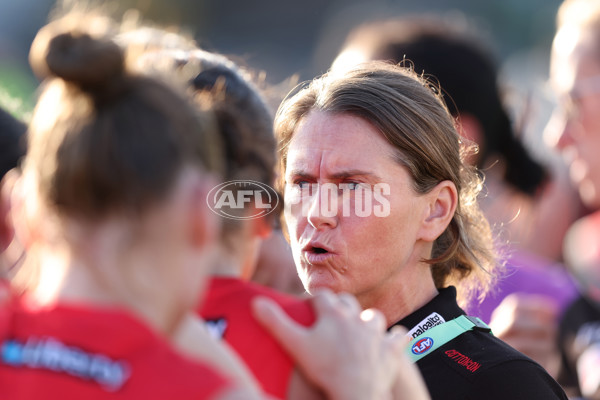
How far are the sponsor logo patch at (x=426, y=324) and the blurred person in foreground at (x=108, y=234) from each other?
4.26 feet

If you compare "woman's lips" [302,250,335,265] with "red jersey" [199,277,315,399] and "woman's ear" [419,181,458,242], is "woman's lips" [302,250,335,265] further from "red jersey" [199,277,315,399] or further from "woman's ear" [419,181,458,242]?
"red jersey" [199,277,315,399]

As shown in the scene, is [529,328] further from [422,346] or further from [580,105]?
[580,105]

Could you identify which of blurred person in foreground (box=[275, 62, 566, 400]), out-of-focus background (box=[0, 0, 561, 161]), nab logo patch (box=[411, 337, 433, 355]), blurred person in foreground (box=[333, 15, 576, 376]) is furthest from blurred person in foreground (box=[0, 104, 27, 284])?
out-of-focus background (box=[0, 0, 561, 161])

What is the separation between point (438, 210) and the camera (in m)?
2.91

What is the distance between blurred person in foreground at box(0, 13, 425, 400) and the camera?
1.33 meters

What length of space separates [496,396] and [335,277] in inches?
25.1

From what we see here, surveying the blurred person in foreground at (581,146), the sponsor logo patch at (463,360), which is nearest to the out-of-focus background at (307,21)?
the blurred person in foreground at (581,146)

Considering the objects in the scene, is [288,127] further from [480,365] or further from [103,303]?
[103,303]

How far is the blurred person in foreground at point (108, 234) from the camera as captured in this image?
1332mm

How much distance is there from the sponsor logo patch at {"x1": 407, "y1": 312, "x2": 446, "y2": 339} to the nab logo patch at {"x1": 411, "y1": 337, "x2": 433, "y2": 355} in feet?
0.16

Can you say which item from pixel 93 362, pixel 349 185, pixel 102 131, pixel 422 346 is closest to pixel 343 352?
pixel 93 362

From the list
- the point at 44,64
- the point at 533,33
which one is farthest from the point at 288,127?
the point at 533,33

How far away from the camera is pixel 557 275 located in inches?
181

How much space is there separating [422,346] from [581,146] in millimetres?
2386
